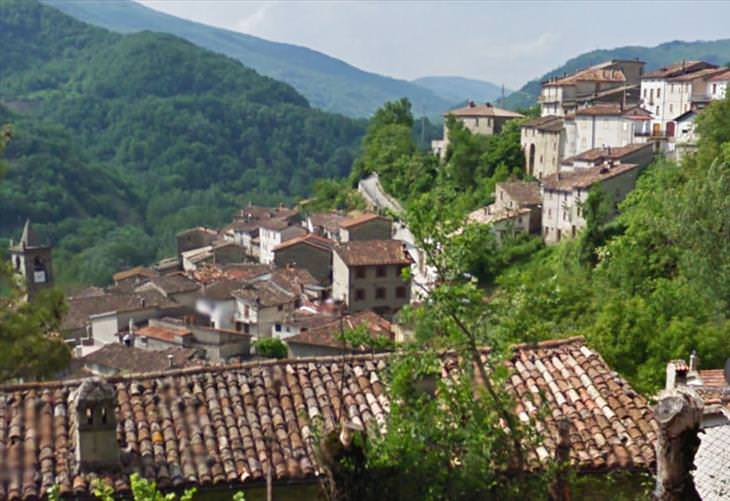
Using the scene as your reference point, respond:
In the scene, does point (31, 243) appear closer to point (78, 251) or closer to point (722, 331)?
point (78, 251)

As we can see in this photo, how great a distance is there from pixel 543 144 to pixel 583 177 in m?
12.9

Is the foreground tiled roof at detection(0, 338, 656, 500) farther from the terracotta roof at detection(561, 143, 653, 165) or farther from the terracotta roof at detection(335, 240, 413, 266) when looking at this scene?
the terracotta roof at detection(561, 143, 653, 165)

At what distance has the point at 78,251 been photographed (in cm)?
8875

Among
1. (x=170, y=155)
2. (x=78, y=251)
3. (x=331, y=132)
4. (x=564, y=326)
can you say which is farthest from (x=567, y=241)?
(x=331, y=132)

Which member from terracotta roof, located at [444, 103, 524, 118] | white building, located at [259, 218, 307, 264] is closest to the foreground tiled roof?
white building, located at [259, 218, 307, 264]

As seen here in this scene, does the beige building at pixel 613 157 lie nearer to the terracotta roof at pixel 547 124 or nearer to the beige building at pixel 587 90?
the terracotta roof at pixel 547 124

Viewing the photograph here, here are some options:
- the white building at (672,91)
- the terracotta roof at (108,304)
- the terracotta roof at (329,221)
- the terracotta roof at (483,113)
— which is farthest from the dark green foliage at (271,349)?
the terracotta roof at (483,113)

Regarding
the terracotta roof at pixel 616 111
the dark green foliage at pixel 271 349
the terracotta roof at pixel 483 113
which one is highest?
the terracotta roof at pixel 483 113

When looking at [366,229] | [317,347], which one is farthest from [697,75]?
[317,347]

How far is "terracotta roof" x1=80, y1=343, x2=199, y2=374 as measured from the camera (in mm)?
32719

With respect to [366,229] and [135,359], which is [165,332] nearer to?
[135,359]

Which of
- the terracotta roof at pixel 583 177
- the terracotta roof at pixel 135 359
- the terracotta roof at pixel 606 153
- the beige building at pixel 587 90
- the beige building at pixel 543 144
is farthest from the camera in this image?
the beige building at pixel 587 90

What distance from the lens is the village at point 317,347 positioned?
7.53 metres

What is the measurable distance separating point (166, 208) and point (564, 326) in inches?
3868
